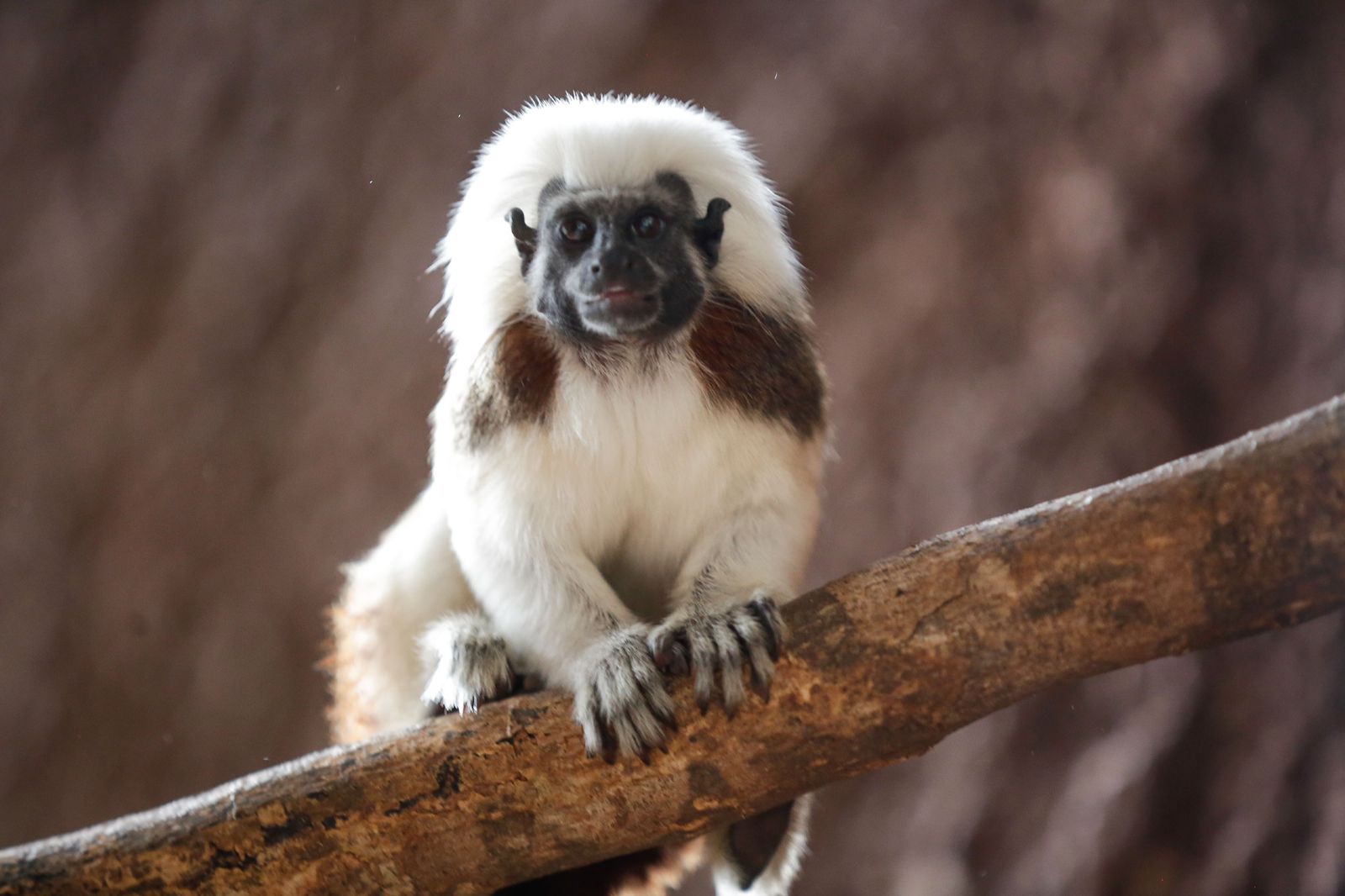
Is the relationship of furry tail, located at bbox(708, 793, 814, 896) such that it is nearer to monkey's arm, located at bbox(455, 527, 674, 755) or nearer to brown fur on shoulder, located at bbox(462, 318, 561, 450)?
monkey's arm, located at bbox(455, 527, 674, 755)

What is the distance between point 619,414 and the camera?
8.58ft

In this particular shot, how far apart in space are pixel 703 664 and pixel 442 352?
9.10 ft

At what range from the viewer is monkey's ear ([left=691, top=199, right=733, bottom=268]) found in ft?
8.93

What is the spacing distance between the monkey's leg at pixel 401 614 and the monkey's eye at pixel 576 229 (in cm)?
83

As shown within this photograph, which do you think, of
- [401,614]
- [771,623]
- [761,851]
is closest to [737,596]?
[771,623]

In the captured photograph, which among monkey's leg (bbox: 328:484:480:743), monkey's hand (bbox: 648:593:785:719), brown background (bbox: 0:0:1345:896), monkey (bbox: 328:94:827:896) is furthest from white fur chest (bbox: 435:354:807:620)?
brown background (bbox: 0:0:1345:896)

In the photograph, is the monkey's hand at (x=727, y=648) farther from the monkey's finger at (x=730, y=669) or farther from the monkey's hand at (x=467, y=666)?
the monkey's hand at (x=467, y=666)

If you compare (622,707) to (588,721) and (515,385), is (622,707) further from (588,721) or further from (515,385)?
(515,385)

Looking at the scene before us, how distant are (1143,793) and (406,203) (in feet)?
11.4

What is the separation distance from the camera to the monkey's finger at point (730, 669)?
7.30 ft

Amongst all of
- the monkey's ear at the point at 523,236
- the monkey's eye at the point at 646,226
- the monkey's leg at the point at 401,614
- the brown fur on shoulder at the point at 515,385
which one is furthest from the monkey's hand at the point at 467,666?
the monkey's eye at the point at 646,226

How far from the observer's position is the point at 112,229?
4801 mm

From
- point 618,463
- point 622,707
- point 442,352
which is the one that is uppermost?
point 442,352

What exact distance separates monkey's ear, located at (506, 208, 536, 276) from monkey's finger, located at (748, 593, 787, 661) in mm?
960
